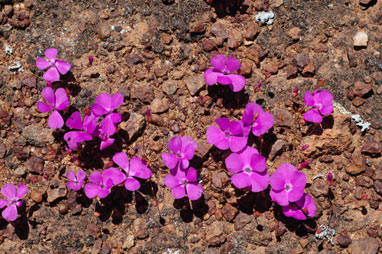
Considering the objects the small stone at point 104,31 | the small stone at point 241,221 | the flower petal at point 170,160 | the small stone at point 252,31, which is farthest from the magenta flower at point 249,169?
the small stone at point 104,31

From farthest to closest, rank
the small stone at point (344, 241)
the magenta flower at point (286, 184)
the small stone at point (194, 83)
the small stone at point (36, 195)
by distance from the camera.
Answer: the small stone at point (194, 83)
the small stone at point (36, 195)
the small stone at point (344, 241)
the magenta flower at point (286, 184)

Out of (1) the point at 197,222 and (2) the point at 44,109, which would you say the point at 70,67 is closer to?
(2) the point at 44,109

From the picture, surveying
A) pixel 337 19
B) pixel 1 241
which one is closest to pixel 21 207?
pixel 1 241

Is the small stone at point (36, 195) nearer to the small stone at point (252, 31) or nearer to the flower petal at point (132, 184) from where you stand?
the flower petal at point (132, 184)

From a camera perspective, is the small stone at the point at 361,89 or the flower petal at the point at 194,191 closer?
the flower petal at the point at 194,191

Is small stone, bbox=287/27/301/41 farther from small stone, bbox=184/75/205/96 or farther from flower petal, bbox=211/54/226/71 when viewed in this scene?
small stone, bbox=184/75/205/96

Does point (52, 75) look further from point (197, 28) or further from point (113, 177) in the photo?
point (197, 28)

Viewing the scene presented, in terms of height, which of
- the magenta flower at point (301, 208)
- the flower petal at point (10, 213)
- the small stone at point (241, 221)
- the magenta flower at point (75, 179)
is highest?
the magenta flower at point (75, 179)
